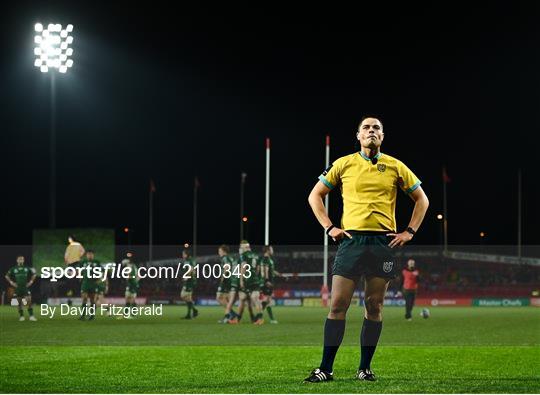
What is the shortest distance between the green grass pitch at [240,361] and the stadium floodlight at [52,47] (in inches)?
482

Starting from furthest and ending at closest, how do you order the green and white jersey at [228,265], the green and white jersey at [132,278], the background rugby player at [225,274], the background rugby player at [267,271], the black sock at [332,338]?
the green and white jersey at [132,278]
the green and white jersey at [228,265]
the background rugby player at [267,271]
the background rugby player at [225,274]
the black sock at [332,338]

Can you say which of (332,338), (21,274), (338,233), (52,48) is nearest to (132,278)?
(21,274)

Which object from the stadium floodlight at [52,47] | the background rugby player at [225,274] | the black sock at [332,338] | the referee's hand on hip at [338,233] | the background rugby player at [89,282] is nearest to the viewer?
the referee's hand on hip at [338,233]

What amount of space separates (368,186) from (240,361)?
13.0ft

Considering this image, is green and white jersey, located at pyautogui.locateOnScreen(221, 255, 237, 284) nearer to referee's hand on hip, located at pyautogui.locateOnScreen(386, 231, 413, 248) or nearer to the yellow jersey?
the yellow jersey

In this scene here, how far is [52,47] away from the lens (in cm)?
3045

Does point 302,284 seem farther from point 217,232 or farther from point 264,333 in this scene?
point 217,232

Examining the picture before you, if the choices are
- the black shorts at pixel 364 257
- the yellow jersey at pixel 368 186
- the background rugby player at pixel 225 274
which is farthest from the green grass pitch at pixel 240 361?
the background rugby player at pixel 225 274

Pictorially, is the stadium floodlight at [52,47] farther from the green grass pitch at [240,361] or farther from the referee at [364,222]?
the referee at [364,222]

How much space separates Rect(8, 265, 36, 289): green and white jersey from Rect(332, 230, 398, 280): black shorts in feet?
62.1

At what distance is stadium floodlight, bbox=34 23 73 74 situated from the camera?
1198 inches

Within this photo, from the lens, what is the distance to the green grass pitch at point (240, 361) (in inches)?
338

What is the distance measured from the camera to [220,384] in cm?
870

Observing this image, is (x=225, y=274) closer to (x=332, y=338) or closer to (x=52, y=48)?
(x=52, y=48)
